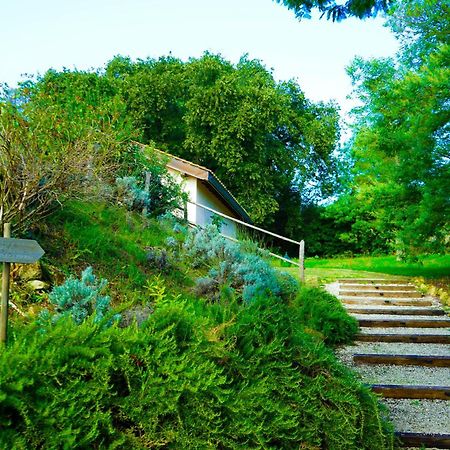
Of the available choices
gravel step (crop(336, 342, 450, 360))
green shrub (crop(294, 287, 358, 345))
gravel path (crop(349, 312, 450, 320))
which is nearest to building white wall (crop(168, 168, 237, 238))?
gravel path (crop(349, 312, 450, 320))

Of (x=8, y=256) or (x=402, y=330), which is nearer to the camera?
(x=8, y=256)

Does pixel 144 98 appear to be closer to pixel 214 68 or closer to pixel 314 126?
pixel 214 68

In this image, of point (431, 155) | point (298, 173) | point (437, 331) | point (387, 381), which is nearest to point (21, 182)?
point (387, 381)

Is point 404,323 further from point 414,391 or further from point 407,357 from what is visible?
point 414,391

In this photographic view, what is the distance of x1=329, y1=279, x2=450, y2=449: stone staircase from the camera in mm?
3955

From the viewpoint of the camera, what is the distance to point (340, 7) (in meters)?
5.77

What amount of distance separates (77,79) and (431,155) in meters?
16.6

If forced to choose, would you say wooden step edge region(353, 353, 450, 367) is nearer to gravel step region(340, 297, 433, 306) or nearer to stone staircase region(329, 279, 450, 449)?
stone staircase region(329, 279, 450, 449)

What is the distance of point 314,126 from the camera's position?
26.1 m

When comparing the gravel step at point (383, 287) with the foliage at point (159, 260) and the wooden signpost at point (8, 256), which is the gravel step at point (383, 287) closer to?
the foliage at point (159, 260)

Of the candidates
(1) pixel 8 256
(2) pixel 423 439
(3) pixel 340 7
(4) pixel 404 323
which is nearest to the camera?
(1) pixel 8 256

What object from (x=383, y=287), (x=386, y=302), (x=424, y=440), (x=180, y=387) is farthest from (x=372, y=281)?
(x=180, y=387)

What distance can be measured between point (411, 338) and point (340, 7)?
408 centimetres

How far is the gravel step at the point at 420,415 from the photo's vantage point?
3826mm
